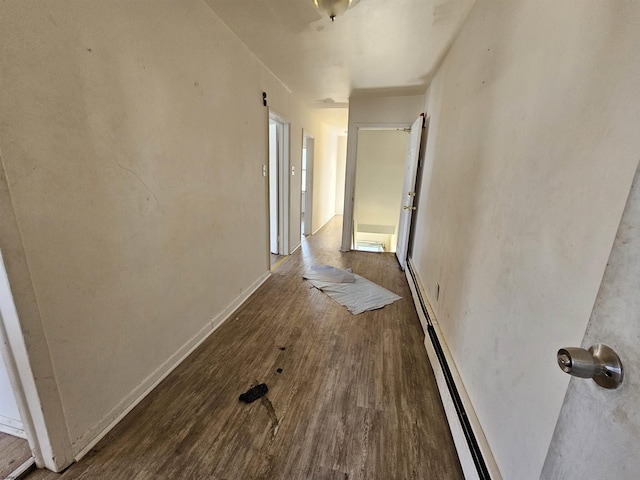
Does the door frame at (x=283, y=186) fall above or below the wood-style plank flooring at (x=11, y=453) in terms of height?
above

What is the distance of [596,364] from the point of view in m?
0.46

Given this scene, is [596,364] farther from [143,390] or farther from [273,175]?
[273,175]

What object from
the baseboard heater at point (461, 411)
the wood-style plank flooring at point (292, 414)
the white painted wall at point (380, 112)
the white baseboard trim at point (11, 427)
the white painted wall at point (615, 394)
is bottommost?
the wood-style plank flooring at point (292, 414)

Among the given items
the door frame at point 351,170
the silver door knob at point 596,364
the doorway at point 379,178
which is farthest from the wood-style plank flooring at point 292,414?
the doorway at point 379,178

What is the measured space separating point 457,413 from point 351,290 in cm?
175

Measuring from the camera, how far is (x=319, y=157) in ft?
18.4

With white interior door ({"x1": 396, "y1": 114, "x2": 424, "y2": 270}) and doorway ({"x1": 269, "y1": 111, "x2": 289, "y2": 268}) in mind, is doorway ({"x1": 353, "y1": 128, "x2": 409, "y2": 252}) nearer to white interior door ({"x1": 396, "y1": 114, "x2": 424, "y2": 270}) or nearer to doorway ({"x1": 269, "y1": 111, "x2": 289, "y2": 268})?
white interior door ({"x1": 396, "y1": 114, "x2": 424, "y2": 270})

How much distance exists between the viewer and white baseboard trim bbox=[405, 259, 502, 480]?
1.03 metres

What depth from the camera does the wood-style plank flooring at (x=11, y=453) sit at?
1.10 metres

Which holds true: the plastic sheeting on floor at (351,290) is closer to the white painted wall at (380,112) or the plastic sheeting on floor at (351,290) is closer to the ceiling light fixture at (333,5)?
the white painted wall at (380,112)

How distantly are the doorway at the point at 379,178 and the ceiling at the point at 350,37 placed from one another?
228 cm

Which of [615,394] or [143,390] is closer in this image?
[615,394]

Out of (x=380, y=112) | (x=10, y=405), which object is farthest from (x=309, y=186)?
(x=10, y=405)

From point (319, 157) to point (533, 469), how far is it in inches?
214
